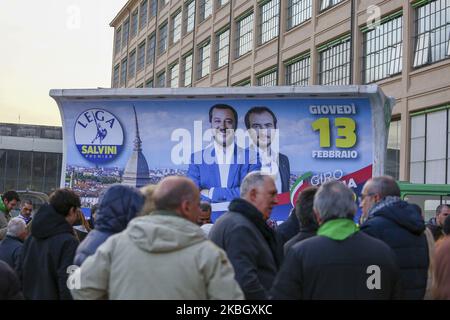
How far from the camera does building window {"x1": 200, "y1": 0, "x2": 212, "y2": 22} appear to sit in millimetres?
47000

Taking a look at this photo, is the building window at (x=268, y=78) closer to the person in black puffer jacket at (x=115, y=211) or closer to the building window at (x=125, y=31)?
the building window at (x=125, y=31)

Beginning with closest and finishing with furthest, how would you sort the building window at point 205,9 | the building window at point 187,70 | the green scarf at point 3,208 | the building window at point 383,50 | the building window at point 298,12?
the green scarf at point 3,208
the building window at point 383,50
the building window at point 298,12
the building window at point 205,9
the building window at point 187,70

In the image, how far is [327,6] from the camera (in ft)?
106

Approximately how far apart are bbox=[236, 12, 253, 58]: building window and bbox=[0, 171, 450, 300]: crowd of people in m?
34.7

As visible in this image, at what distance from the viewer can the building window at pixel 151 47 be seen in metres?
57.4

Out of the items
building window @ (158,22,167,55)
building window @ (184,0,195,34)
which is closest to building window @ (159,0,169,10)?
building window @ (158,22,167,55)

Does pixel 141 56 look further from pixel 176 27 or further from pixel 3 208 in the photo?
pixel 3 208

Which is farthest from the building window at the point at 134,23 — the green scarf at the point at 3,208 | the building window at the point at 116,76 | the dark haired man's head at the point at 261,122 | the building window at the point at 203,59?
the dark haired man's head at the point at 261,122

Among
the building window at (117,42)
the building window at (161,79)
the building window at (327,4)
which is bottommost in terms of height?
the building window at (161,79)

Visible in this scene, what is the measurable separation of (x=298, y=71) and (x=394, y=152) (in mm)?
8803

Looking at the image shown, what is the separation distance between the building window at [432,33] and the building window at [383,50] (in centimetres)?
97

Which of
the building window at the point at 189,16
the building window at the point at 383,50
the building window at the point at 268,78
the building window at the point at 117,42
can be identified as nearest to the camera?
the building window at the point at 383,50
